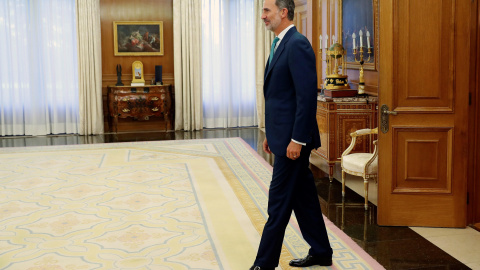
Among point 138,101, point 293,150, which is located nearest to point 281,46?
point 293,150

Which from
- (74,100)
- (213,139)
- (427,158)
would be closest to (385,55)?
(427,158)

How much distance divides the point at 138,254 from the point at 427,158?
2.37 metres

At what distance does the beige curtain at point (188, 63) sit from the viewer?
406 inches

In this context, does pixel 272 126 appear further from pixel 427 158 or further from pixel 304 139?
pixel 427 158

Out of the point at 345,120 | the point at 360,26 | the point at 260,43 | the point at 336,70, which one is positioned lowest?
the point at 345,120

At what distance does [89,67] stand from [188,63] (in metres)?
1.85

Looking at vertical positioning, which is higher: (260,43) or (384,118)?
(260,43)

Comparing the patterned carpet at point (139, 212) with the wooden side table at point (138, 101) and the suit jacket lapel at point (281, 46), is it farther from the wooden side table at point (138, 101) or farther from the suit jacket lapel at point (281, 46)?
the wooden side table at point (138, 101)

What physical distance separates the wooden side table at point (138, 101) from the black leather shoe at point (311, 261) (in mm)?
7141

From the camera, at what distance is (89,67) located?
1009cm

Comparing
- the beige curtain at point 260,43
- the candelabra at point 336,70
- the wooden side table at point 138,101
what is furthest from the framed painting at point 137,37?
the candelabra at point 336,70

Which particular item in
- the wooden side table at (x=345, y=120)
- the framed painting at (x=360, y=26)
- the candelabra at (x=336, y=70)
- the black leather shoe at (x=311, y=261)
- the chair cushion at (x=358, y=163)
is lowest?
the black leather shoe at (x=311, y=261)

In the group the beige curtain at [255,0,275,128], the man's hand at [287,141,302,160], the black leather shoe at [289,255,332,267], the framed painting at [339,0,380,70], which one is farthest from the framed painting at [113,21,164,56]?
the man's hand at [287,141,302,160]

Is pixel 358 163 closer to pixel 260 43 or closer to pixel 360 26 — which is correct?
pixel 360 26
